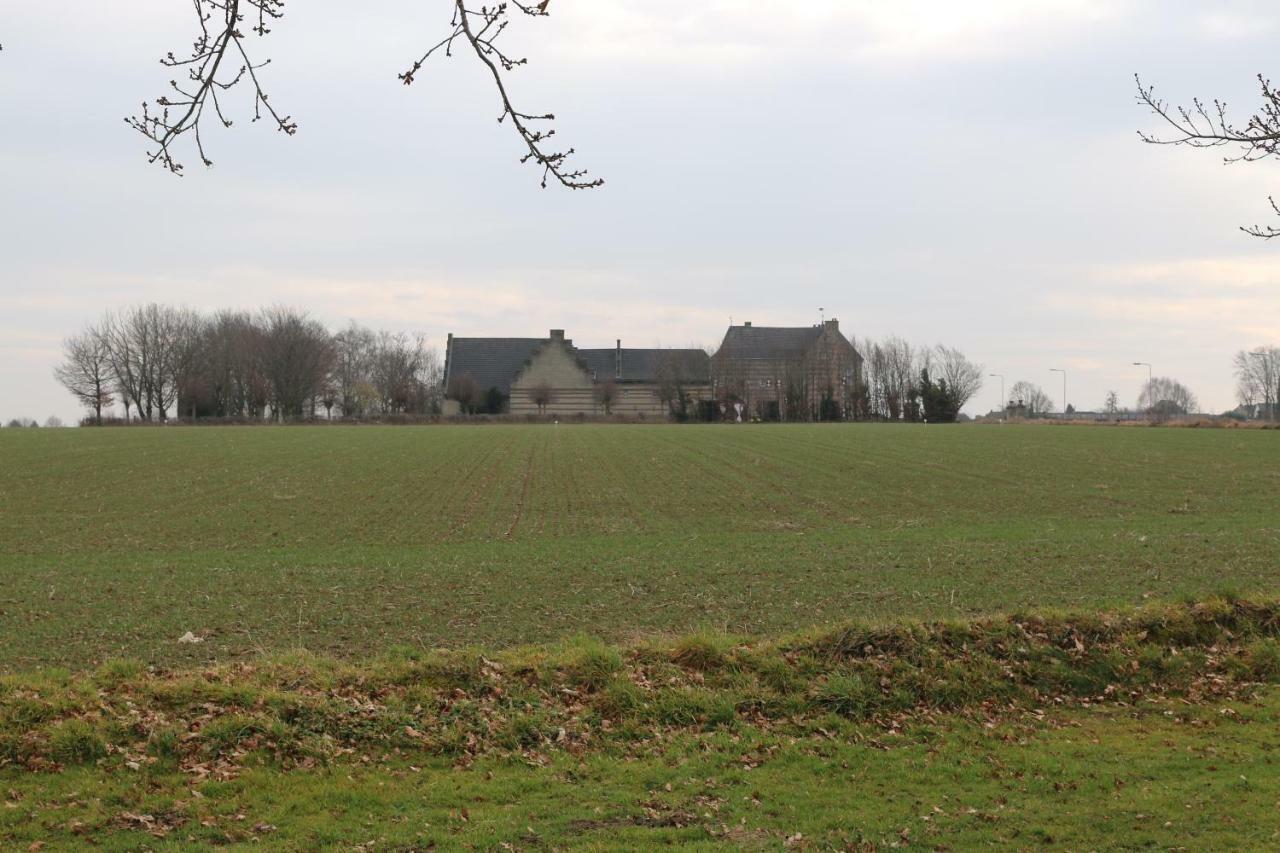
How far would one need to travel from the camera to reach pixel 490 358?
160500 mm

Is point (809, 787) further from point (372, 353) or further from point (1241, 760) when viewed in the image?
point (372, 353)

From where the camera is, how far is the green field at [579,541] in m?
17.0

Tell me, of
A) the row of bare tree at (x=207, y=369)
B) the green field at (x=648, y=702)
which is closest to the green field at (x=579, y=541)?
the green field at (x=648, y=702)

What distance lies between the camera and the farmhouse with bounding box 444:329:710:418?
497 ft

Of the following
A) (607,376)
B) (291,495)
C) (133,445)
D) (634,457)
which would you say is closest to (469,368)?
(607,376)

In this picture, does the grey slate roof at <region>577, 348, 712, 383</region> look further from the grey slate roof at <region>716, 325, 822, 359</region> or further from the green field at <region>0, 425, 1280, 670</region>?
the green field at <region>0, 425, 1280, 670</region>

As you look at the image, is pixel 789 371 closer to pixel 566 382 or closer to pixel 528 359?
pixel 566 382

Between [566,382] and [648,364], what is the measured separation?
13.9m

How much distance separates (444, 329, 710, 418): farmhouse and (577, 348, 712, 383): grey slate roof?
0.46ft

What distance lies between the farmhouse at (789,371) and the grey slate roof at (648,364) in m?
2.33

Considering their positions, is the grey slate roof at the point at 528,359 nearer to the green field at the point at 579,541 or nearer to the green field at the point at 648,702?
the green field at the point at 579,541

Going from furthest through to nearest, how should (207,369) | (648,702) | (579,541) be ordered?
(207,369), (579,541), (648,702)

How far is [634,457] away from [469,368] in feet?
332

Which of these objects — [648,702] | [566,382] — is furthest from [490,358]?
[648,702]
